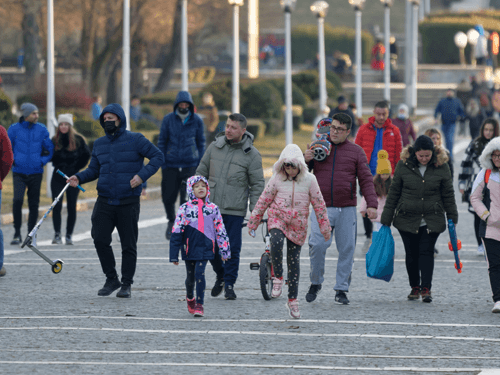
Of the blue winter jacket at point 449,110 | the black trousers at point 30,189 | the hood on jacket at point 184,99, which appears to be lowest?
the black trousers at point 30,189

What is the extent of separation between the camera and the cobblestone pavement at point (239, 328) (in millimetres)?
7035

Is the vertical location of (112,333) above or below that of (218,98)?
below

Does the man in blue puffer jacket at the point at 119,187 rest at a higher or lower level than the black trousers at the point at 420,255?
higher

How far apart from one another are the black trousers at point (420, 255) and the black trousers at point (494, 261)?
54 cm

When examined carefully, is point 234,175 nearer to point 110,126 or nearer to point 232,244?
point 232,244

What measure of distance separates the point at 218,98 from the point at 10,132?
69.9 ft

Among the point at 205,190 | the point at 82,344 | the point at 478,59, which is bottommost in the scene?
the point at 82,344

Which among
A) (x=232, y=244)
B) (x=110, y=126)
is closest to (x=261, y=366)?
(x=232, y=244)

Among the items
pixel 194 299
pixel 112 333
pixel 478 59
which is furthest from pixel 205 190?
pixel 478 59

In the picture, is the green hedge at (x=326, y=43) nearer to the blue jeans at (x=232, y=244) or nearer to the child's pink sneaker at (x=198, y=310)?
the blue jeans at (x=232, y=244)

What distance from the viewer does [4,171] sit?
36.2 ft

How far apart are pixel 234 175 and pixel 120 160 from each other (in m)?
1.07

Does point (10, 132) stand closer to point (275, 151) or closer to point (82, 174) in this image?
point (82, 174)

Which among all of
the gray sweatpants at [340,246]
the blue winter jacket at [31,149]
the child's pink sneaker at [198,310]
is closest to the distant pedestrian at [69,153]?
the blue winter jacket at [31,149]
